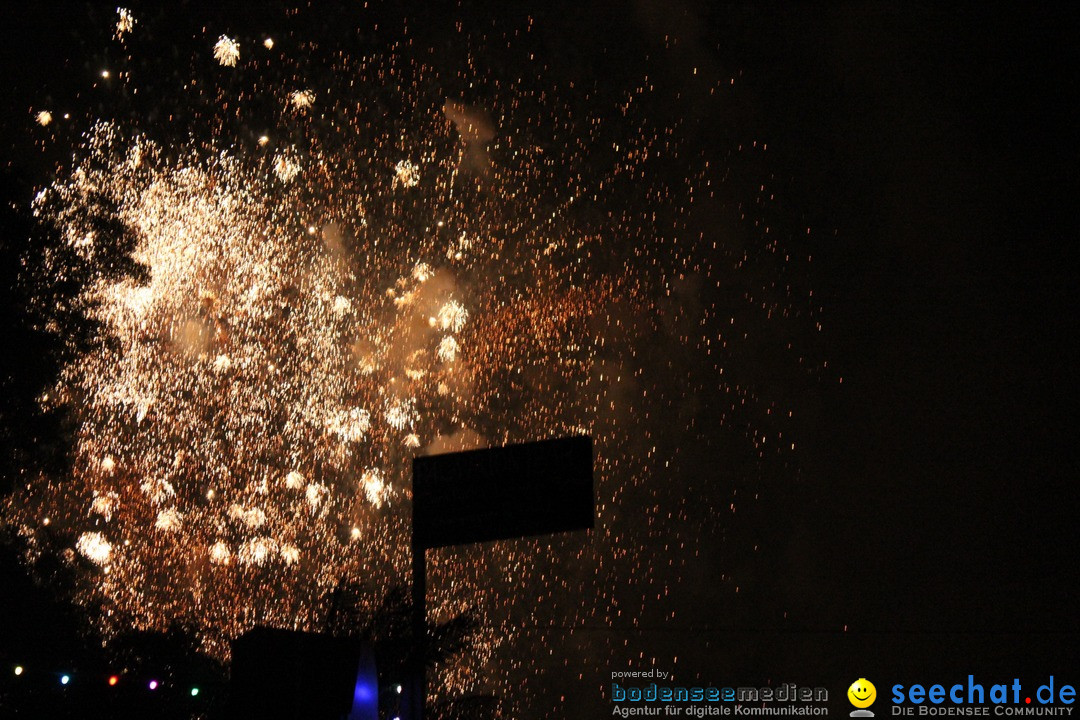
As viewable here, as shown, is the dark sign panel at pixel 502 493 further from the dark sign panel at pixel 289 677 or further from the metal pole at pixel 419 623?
the dark sign panel at pixel 289 677

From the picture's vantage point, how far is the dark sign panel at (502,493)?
891 centimetres

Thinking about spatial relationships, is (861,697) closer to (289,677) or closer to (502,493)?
(502,493)

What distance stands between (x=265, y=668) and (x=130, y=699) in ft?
9.53

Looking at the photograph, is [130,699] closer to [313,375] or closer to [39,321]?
[39,321]

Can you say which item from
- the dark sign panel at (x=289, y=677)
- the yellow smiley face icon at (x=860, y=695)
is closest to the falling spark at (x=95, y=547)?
the dark sign panel at (x=289, y=677)

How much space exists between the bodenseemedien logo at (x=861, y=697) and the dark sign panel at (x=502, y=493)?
12.7 meters

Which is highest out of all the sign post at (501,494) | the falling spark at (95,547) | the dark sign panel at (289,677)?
the falling spark at (95,547)

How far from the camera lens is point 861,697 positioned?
19828mm

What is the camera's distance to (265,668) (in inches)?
283

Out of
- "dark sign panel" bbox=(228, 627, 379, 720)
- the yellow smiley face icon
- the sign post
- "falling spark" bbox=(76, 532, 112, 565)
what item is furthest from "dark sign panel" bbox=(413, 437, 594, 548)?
the yellow smiley face icon

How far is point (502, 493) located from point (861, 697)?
533 inches

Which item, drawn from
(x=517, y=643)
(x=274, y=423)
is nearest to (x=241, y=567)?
(x=274, y=423)

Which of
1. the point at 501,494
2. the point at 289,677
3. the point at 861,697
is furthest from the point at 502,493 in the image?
the point at 861,697

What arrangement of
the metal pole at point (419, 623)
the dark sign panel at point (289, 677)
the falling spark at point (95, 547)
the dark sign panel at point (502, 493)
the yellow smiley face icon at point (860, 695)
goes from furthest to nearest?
the yellow smiley face icon at point (860, 695) → the falling spark at point (95, 547) → the dark sign panel at point (502, 493) → the metal pole at point (419, 623) → the dark sign panel at point (289, 677)
